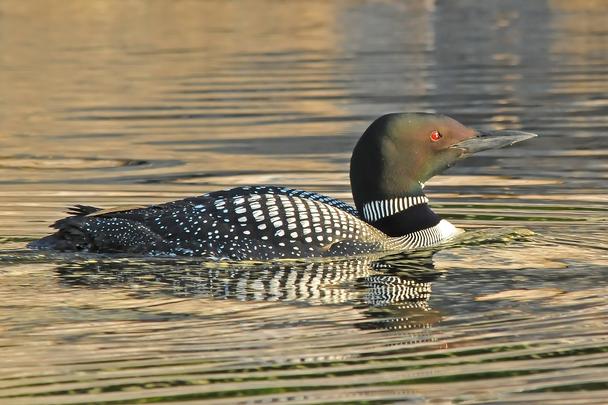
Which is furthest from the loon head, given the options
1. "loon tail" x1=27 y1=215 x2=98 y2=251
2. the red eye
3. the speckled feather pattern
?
"loon tail" x1=27 y1=215 x2=98 y2=251

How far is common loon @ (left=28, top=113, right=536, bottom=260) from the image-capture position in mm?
7359

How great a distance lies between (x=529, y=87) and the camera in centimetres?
1586

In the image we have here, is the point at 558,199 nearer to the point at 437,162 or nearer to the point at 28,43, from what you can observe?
the point at 437,162

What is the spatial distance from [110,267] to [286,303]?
1.13m

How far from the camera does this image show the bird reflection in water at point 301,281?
642cm

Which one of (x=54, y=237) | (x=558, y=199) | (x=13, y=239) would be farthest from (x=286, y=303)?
(x=558, y=199)

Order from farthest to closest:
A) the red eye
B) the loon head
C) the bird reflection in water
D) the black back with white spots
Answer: the red eye < the loon head < the black back with white spots < the bird reflection in water

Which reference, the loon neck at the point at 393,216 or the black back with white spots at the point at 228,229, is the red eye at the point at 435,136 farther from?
the black back with white spots at the point at 228,229

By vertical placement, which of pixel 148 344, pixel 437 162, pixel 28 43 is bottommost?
pixel 148 344

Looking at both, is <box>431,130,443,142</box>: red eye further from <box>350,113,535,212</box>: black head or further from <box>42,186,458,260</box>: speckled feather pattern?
<box>42,186,458,260</box>: speckled feather pattern

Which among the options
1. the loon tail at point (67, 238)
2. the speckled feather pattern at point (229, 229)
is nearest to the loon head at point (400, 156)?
the speckled feather pattern at point (229, 229)

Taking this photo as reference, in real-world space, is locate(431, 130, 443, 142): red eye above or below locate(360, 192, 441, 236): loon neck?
above

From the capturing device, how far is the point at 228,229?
7348 millimetres

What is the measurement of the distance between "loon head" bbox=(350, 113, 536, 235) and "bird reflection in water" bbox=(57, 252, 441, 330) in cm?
34
